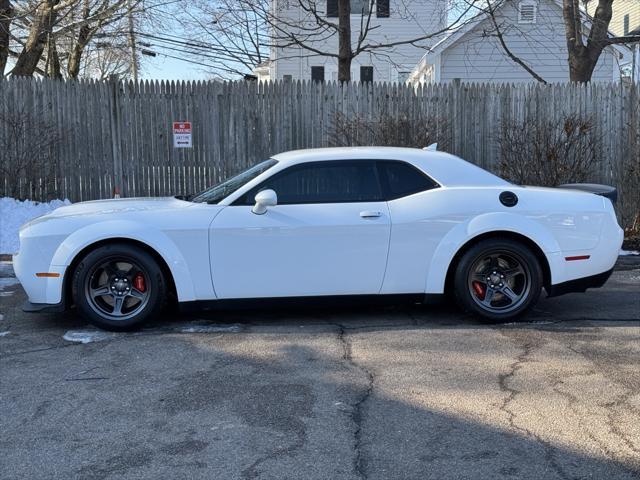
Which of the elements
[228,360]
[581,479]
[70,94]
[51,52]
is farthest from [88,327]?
[51,52]

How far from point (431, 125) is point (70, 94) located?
6.03 meters

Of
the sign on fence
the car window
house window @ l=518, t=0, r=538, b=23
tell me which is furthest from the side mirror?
house window @ l=518, t=0, r=538, b=23

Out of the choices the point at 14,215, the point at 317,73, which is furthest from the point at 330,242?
the point at 317,73

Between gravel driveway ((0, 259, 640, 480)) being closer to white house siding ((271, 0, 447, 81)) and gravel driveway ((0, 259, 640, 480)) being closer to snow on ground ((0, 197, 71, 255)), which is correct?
snow on ground ((0, 197, 71, 255))

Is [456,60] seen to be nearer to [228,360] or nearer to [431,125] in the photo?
[431,125]

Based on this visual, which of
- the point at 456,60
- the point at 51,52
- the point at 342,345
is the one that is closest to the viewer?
the point at 342,345

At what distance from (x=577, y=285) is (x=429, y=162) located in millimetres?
1689

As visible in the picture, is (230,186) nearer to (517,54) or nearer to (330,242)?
(330,242)

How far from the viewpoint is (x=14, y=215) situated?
10.9m

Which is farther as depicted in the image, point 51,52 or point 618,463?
point 51,52

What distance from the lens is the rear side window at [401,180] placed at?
20.1 feet

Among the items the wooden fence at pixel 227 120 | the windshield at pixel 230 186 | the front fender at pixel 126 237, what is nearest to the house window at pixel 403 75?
Answer: the wooden fence at pixel 227 120

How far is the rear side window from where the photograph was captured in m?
6.12

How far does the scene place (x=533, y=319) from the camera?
6.42 m
